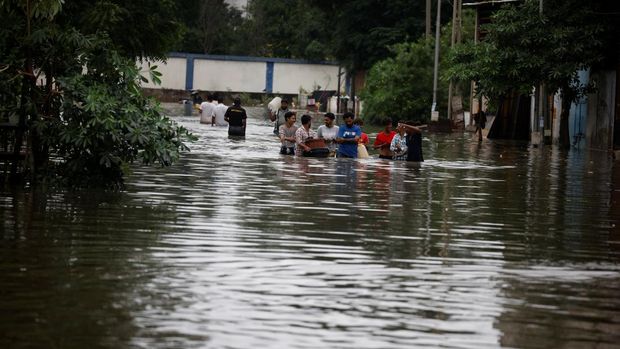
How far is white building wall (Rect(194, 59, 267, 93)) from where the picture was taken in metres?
104

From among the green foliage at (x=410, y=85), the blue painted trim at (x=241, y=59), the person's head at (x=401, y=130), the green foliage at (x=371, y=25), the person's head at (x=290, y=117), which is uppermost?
the green foliage at (x=371, y=25)

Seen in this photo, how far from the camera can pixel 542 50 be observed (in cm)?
4131

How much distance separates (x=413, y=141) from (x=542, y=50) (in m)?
15.3

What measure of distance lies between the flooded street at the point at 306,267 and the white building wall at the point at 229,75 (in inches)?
3317

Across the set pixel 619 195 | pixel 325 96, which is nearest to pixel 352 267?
pixel 619 195

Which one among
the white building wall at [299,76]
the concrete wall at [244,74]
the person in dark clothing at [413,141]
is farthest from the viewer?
the white building wall at [299,76]

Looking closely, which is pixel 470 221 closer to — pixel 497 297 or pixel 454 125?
pixel 497 297

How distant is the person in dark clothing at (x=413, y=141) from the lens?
2688cm

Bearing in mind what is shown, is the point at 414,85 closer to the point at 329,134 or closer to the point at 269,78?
the point at 329,134

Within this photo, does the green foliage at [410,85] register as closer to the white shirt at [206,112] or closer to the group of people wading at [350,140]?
the white shirt at [206,112]

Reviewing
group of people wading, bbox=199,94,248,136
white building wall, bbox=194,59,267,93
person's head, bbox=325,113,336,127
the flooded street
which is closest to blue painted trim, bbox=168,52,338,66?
white building wall, bbox=194,59,267,93

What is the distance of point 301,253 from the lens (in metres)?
11.6

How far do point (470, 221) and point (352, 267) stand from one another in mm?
4676

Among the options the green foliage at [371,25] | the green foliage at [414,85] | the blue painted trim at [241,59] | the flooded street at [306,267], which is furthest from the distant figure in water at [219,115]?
the blue painted trim at [241,59]
